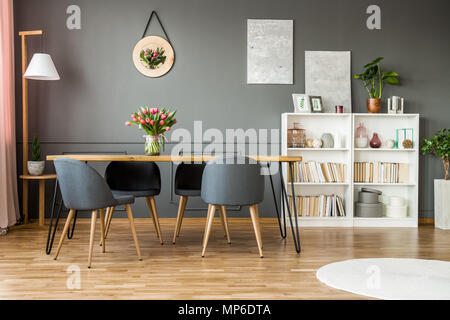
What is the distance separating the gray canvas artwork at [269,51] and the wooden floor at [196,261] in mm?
1715

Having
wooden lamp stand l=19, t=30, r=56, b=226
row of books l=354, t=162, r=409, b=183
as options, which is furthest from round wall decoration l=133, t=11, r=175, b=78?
row of books l=354, t=162, r=409, b=183

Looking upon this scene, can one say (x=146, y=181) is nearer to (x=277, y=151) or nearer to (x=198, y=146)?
(x=198, y=146)

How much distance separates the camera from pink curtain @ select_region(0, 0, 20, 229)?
161 inches

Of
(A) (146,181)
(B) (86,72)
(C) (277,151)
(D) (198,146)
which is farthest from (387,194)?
(B) (86,72)

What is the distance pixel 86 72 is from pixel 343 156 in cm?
307

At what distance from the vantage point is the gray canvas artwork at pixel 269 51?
4801mm

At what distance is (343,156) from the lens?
4.85m

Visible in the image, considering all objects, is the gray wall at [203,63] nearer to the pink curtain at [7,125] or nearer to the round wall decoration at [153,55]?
the round wall decoration at [153,55]

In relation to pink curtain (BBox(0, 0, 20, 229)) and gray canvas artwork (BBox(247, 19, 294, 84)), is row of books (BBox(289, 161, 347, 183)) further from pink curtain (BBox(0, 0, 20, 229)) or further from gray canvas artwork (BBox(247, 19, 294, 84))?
pink curtain (BBox(0, 0, 20, 229))

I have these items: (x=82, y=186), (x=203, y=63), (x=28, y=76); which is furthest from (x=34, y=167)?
(x=203, y=63)

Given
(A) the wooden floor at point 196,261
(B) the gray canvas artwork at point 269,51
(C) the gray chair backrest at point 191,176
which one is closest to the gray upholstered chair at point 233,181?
(A) the wooden floor at point 196,261

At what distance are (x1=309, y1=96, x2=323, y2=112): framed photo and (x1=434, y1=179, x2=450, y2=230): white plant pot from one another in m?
1.52

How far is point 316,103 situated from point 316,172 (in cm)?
77

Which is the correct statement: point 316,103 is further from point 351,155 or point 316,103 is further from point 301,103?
point 351,155
